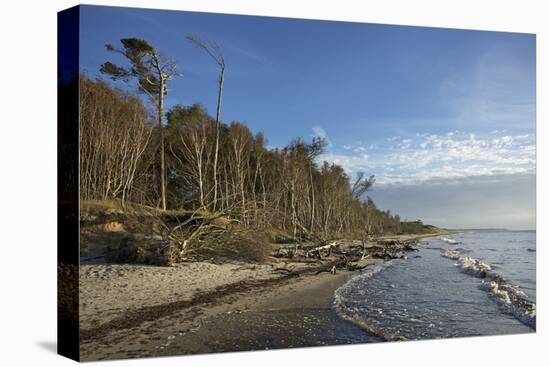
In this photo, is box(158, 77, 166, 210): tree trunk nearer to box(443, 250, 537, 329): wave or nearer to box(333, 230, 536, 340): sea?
box(333, 230, 536, 340): sea

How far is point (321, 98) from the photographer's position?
9562 mm

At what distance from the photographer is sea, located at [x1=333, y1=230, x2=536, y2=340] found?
9.41 metres

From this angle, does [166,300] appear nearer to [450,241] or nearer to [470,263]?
[450,241]

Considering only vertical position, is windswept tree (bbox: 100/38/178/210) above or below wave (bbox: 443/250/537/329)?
above

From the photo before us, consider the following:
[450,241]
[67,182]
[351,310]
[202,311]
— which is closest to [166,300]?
[202,311]

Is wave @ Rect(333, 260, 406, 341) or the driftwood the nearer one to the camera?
wave @ Rect(333, 260, 406, 341)

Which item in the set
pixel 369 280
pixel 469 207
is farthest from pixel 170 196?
pixel 469 207

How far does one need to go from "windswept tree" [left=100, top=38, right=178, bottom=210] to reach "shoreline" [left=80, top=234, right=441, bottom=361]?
3.68ft

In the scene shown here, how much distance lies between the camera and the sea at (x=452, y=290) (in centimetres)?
941

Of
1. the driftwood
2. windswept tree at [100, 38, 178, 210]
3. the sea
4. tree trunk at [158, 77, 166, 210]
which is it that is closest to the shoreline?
the driftwood

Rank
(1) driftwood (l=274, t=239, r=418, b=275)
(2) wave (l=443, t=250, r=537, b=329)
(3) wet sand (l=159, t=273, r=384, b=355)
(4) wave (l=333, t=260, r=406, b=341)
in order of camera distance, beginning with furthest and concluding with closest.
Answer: (2) wave (l=443, t=250, r=537, b=329) → (1) driftwood (l=274, t=239, r=418, b=275) → (4) wave (l=333, t=260, r=406, b=341) → (3) wet sand (l=159, t=273, r=384, b=355)

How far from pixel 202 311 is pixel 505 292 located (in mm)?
4748

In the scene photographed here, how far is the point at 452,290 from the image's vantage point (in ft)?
33.1

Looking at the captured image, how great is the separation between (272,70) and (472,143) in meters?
3.38
